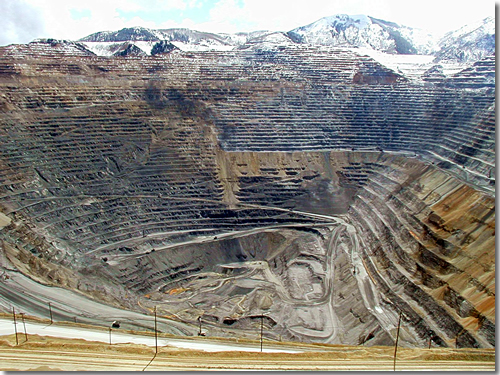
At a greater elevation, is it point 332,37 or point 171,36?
point 171,36

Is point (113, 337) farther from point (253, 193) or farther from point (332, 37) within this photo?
point (332, 37)

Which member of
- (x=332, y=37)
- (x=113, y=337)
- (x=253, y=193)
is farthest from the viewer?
(x=332, y=37)

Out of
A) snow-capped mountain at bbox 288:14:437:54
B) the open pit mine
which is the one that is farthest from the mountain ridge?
the open pit mine

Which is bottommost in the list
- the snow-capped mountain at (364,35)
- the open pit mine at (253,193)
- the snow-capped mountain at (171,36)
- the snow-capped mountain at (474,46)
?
the open pit mine at (253,193)

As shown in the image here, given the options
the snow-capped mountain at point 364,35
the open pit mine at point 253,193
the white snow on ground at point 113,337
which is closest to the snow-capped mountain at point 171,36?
the snow-capped mountain at point 364,35

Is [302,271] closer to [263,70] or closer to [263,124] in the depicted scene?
[263,124]

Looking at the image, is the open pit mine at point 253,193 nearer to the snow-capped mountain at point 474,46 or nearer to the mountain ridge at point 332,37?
the snow-capped mountain at point 474,46

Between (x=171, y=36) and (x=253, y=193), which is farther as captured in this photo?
(x=171, y=36)

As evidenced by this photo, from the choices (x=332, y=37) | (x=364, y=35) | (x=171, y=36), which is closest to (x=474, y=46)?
(x=364, y=35)

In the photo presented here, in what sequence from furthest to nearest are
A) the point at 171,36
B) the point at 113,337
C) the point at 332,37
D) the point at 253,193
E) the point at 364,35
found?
the point at 171,36, the point at 332,37, the point at 364,35, the point at 253,193, the point at 113,337
